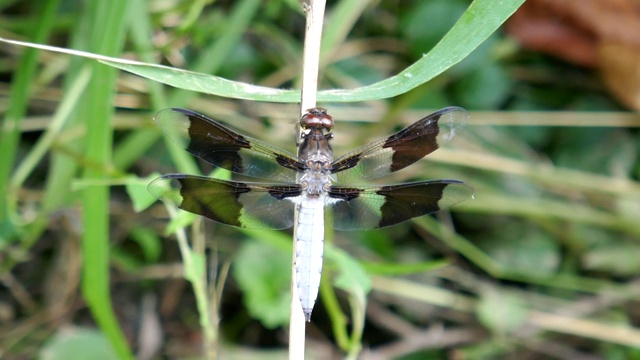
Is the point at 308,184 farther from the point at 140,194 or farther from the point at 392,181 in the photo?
the point at 392,181

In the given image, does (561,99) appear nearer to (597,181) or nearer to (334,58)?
(597,181)

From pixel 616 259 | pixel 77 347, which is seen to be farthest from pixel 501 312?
pixel 77 347

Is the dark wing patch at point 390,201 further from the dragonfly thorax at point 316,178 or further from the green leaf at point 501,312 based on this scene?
the green leaf at point 501,312

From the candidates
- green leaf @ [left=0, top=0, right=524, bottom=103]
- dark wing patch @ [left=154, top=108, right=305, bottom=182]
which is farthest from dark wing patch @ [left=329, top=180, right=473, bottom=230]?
green leaf @ [left=0, top=0, right=524, bottom=103]

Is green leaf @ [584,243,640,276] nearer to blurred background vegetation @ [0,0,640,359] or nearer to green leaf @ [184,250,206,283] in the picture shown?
Answer: blurred background vegetation @ [0,0,640,359]

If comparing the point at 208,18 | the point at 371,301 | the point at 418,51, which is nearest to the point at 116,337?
the point at 371,301

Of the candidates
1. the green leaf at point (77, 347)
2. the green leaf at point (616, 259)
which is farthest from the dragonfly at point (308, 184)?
the green leaf at point (616, 259)
